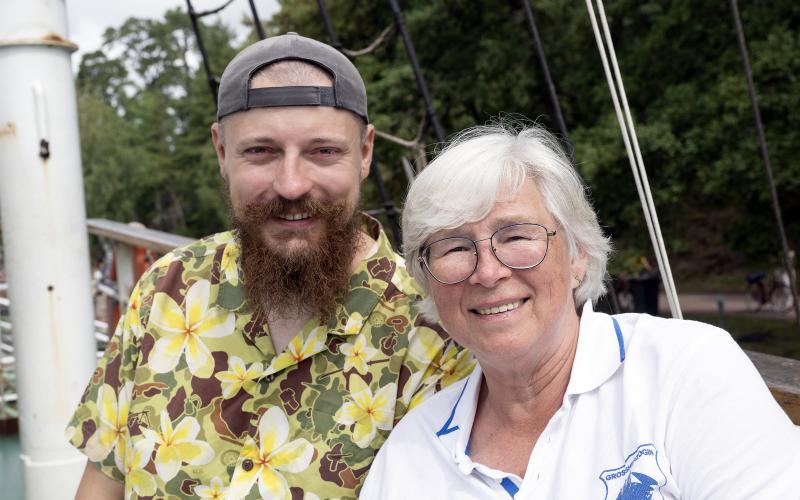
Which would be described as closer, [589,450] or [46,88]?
[589,450]

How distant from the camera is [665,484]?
1359 millimetres

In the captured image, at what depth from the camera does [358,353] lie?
1919 mm

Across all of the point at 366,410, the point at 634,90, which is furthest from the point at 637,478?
the point at 634,90

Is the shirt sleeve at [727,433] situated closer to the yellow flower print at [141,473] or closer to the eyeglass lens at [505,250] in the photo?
the eyeglass lens at [505,250]

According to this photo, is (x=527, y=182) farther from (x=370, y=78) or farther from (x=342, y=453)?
(x=370, y=78)

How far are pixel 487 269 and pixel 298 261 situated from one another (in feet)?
1.68

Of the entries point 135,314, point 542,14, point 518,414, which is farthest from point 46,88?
point 542,14

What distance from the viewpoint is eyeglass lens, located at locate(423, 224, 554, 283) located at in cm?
159

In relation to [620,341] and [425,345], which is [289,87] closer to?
[425,345]

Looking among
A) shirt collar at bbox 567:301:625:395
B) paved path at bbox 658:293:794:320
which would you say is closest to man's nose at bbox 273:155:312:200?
shirt collar at bbox 567:301:625:395

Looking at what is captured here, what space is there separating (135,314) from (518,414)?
39.7 inches

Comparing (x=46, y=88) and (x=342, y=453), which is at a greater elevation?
(x=46, y=88)

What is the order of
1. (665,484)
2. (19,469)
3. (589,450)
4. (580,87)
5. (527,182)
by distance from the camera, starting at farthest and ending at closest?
(580,87)
(19,469)
(527,182)
(589,450)
(665,484)

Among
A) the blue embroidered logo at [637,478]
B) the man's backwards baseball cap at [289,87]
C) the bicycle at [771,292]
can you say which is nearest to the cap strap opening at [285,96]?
the man's backwards baseball cap at [289,87]
